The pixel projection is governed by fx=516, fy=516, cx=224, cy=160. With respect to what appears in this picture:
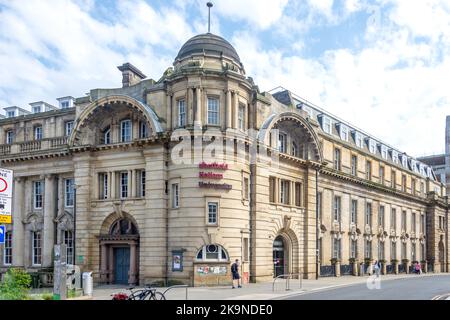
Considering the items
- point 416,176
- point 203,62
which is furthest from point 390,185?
point 203,62

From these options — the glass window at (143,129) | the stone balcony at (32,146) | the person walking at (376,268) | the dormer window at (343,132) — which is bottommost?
the person walking at (376,268)

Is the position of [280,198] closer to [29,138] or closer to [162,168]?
[162,168]

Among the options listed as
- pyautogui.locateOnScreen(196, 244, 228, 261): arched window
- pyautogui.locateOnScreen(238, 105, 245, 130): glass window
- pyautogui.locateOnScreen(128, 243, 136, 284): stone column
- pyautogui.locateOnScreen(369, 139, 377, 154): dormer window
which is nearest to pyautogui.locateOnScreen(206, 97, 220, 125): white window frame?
pyautogui.locateOnScreen(238, 105, 245, 130): glass window

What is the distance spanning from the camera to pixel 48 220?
3884cm

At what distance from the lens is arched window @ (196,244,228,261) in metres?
31.7

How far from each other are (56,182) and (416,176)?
49.9 metres

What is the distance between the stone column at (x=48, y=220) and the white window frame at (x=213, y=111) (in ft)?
46.3

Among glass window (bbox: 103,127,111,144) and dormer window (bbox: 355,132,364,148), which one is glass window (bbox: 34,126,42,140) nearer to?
glass window (bbox: 103,127,111,144)

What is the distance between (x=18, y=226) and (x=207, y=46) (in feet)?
67.2

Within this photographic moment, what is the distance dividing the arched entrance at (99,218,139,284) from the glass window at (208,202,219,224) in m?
5.49

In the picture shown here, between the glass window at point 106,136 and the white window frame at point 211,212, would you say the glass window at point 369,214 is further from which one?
the glass window at point 106,136

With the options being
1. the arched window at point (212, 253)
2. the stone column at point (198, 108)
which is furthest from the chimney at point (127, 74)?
the arched window at point (212, 253)

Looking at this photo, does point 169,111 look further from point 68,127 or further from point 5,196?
point 5,196

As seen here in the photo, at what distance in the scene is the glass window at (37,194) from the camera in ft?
132
